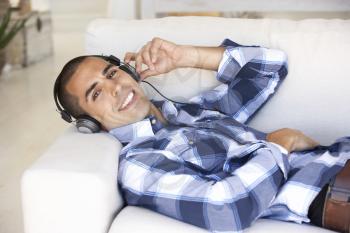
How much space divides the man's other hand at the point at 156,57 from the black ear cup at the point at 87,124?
0.73ft

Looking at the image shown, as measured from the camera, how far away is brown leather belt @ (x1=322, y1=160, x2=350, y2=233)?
106cm

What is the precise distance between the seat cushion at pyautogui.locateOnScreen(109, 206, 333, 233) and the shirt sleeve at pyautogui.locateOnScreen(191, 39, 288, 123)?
0.48m

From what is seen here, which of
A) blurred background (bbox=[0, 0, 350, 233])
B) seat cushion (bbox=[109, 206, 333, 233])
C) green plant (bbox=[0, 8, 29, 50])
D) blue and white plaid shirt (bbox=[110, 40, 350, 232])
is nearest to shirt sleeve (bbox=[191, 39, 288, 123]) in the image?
blue and white plaid shirt (bbox=[110, 40, 350, 232])

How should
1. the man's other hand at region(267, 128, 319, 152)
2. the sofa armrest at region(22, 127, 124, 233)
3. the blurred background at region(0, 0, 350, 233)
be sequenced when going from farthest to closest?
the blurred background at region(0, 0, 350, 233), the man's other hand at region(267, 128, 319, 152), the sofa armrest at region(22, 127, 124, 233)

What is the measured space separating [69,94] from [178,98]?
40cm

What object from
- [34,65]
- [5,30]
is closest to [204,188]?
[5,30]

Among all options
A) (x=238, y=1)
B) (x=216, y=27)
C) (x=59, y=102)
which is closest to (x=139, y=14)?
(x=238, y=1)

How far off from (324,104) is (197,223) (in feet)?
2.15

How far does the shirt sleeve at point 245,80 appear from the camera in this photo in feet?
4.90

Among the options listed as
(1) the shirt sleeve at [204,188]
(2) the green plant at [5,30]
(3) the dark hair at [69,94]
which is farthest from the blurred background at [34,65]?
(1) the shirt sleeve at [204,188]

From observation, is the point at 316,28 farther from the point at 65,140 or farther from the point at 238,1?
the point at 238,1

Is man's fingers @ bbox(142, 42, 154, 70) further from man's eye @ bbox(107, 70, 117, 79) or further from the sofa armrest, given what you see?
the sofa armrest

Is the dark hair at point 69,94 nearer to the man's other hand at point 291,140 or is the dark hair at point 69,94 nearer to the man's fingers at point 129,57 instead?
the man's fingers at point 129,57

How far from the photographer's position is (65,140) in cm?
125
